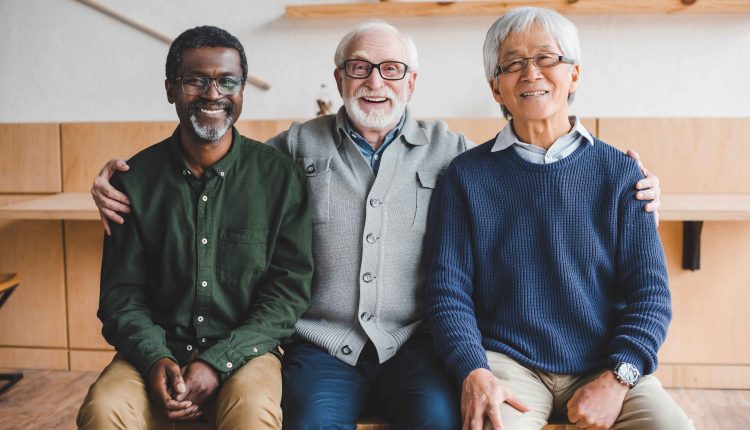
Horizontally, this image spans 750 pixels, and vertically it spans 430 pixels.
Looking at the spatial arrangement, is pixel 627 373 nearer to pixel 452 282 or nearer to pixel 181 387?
pixel 452 282

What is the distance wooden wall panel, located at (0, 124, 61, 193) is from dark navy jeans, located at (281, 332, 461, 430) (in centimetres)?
220

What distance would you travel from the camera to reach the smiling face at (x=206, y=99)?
5.96 feet

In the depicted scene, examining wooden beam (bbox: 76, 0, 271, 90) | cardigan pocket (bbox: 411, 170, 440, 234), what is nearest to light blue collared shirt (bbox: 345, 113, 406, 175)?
cardigan pocket (bbox: 411, 170, 440, 234)

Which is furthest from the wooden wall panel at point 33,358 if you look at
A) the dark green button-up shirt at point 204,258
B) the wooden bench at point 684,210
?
the dark green button-up shirt at point 204,258

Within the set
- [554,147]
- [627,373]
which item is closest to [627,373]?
[627,373]

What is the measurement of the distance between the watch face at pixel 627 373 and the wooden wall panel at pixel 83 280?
2733 millimetres

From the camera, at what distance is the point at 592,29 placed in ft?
10.5

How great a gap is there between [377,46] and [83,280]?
2267 millimetres

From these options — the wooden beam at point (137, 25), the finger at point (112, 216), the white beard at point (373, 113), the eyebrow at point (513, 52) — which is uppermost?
the wooden beam at point (137, 25)

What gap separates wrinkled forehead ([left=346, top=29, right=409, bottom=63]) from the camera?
2049 mm

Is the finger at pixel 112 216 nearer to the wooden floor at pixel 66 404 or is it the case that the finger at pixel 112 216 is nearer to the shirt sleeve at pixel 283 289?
the shirt sleeve at pixel 283 289

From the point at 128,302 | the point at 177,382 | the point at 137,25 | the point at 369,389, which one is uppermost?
the point at 137,25

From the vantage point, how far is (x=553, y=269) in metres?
1.74

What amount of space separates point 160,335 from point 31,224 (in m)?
2.15
